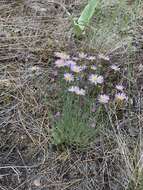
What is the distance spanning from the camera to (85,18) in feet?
7.97

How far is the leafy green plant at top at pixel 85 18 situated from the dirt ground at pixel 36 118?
0.23 ft

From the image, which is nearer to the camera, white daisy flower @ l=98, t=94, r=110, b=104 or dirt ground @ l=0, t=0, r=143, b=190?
dirt ground @ l=0, t=0, r=143, b=190

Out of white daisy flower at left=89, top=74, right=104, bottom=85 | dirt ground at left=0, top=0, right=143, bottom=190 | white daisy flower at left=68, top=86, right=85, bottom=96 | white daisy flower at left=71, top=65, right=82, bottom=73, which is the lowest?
dirt ground at left=0, top=0, right=143, bottom=190

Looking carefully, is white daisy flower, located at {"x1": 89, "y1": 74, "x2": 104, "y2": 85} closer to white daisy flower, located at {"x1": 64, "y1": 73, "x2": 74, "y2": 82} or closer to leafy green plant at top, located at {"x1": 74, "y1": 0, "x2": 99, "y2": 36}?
white daisy flower, located at {"x1": 64, "y1": 73, "x2": 74, "y2": 82}

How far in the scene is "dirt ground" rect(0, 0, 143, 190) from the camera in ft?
5.56

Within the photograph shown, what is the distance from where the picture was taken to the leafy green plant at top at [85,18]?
7.77 feet

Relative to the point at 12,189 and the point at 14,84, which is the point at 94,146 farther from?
the point at 14,84

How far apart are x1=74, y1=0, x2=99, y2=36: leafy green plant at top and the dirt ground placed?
70mm

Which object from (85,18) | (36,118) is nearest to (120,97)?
(36,118)

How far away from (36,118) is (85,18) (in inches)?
30.5

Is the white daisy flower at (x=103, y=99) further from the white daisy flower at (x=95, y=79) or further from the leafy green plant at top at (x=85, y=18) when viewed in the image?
the leafy green plant at top at (x=85, y=18)

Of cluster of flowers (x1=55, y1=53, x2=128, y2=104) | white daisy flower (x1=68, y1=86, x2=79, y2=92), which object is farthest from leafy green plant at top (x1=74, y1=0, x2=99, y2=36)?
white daisy flower (x1=68, y1=86, x2=79, y2=92)

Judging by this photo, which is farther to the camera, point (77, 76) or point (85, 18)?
point (85, 18)

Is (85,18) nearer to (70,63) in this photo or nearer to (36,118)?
(70,63)
